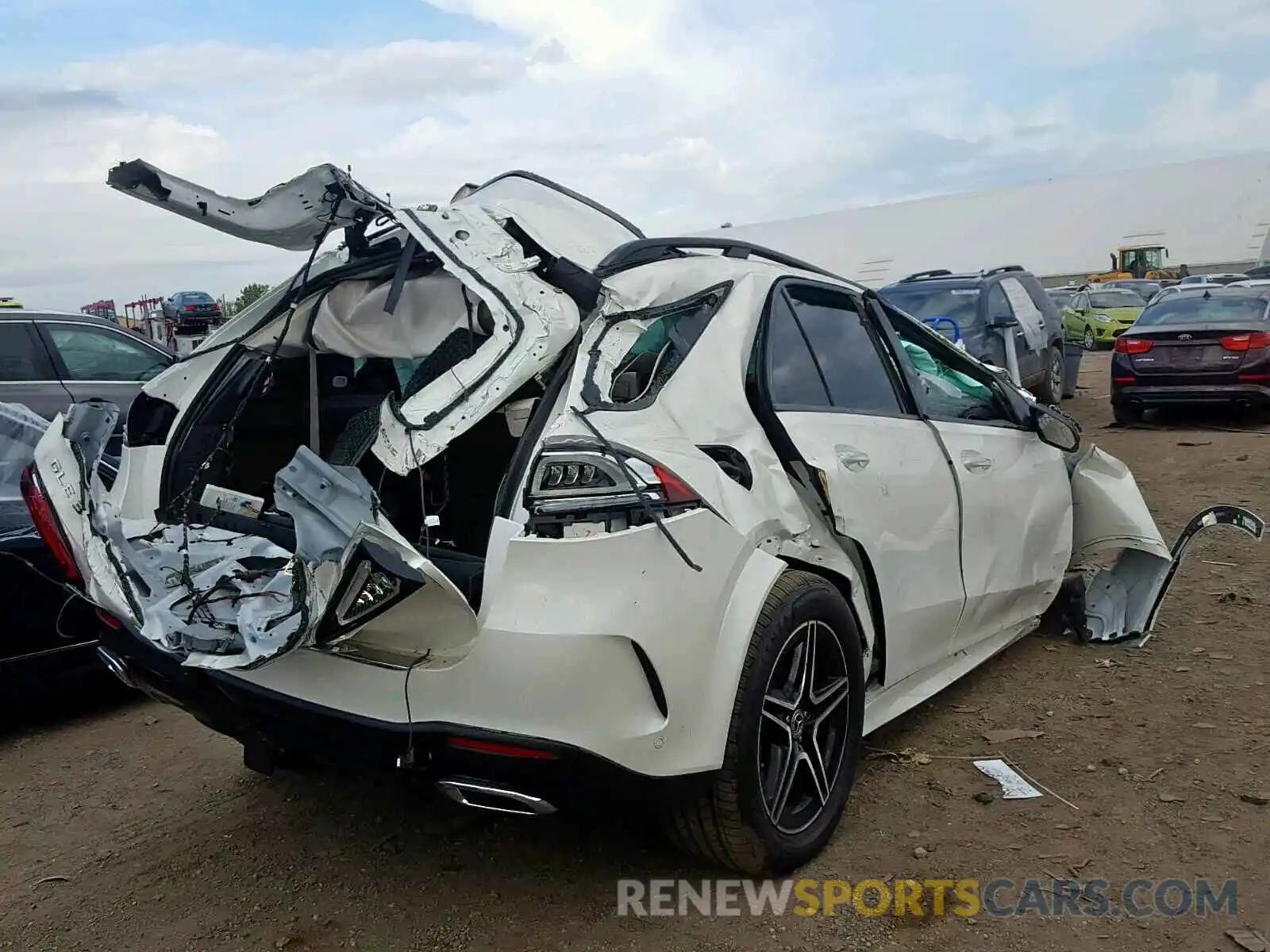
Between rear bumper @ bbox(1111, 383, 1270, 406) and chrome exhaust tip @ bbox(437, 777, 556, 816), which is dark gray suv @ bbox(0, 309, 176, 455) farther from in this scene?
rear bumper @ bbox(1111, 383, 1270, 406)

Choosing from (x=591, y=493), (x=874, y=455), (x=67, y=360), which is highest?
(x=67, y=360)

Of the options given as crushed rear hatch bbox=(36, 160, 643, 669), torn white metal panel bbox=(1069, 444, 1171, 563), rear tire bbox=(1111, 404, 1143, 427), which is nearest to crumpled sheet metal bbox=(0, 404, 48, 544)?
crushed rear hatch bbox=(36, 160, 643, 669)

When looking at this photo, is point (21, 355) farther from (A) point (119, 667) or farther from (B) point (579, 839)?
(B) point (579, 839)

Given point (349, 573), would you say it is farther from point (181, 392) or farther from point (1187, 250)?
point (1187, 250)

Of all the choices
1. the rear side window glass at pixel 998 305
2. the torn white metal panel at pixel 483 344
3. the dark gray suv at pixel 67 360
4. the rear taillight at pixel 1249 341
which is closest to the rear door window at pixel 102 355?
the dark gray suv at pixel 67 360

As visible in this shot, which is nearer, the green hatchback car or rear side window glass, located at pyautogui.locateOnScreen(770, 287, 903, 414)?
rear side window glass, located at pyautogui.locateOnScreen(770, 287, 903, 414)

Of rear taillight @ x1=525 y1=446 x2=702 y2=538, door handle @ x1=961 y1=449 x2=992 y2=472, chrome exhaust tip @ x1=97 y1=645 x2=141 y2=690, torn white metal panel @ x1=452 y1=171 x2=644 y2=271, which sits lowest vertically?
chrome exhaust tip @ x1=97 y1=645 x2=141 y2=690

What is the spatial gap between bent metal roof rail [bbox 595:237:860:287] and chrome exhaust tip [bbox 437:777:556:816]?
1.43 metres

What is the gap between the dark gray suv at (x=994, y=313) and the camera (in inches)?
445

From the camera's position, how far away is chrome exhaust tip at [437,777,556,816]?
256 centimetres

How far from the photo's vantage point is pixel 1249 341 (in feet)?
36.5

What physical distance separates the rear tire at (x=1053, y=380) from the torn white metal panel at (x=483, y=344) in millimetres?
11193

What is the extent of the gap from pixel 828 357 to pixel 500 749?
1742 mm

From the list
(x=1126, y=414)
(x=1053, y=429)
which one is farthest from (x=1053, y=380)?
(x=1053, y=429)
